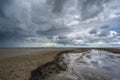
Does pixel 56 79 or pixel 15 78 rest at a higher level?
pixel 15 78

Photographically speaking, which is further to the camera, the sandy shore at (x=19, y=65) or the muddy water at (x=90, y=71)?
the muddy water at (x=90, y=71)

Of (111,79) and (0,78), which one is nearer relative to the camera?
(0,78)

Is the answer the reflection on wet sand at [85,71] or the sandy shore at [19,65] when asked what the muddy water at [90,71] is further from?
the sandy shore at [19,65]

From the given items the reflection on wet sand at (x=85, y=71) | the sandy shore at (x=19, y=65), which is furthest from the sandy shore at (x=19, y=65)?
the reflection on wet sand at (x=85, y=71)

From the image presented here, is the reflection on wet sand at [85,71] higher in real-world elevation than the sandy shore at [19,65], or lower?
lower

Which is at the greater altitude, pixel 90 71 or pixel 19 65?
pixel 19 65

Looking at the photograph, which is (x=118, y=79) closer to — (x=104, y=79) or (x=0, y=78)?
(x=104, y=79)

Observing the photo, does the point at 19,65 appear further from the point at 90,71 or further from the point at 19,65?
the point at 90,71

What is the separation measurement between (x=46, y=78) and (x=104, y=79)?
610 centimetres

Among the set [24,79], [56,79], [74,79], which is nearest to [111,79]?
[74,79]

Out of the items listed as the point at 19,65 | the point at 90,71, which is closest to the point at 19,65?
the point at 19,65

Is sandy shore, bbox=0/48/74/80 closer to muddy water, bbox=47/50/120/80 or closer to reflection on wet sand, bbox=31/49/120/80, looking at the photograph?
reflection on wet sand, bbox=31/49/120/80

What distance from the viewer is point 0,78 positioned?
411 inches

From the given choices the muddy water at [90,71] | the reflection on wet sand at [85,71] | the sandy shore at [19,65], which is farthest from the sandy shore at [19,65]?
the muddy water at [90,71]
